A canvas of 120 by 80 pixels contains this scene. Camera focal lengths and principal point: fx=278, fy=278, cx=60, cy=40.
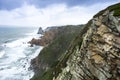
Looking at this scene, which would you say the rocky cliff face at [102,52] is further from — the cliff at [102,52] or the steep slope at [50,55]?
the steep slope at [50,55]

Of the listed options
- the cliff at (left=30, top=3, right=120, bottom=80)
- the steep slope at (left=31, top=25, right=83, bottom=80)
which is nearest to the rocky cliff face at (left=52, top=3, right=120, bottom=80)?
the cliff at (left=30, top=3, right=120, bottom=80)

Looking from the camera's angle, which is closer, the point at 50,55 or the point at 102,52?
the point at 102,52

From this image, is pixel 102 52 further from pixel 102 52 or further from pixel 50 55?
pixel 50 55

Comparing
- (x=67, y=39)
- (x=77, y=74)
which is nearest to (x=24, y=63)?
(x=67, y=39)

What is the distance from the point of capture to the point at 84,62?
32.8 m

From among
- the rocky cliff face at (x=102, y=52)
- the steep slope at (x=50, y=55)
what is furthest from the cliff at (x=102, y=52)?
the steep slope at (x=50, y=55)

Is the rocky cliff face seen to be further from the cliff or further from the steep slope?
the steep slope

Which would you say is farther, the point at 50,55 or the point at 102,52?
the point at 50,55

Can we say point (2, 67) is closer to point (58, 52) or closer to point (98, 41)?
point (58, 52)

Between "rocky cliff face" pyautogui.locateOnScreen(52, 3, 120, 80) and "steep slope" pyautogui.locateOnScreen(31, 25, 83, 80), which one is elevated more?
"rocky cliff face" pyautogui.locateOnScreen(52, 3, 120, 80)

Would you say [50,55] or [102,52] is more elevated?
[102,52]

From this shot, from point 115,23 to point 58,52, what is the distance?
94.5 metres

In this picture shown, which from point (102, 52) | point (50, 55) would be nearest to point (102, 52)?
point (102, 52)

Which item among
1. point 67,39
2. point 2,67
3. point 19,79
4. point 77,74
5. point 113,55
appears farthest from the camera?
point 67,39
